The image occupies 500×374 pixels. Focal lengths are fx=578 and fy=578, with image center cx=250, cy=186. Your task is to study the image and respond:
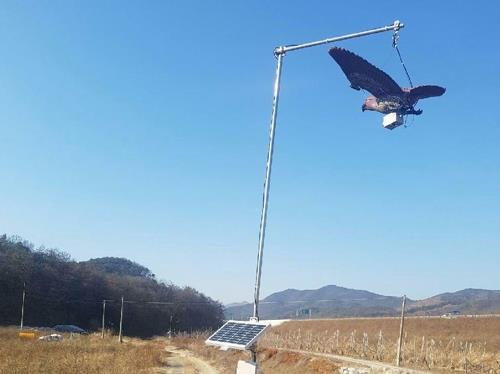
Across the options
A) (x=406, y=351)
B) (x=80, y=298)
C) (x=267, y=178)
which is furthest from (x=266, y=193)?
(x=80, y=298)

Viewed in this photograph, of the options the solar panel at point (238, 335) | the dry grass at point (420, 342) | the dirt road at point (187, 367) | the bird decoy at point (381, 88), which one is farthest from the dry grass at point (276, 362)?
the bird decoy at point (381, 88)

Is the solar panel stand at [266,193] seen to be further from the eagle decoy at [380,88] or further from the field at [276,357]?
the field at [276,357]

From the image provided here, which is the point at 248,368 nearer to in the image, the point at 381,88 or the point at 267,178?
the point at 267,178

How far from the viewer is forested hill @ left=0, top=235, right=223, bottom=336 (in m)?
75.3

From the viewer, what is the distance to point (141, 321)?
296 feet

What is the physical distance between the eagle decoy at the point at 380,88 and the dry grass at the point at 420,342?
60.9ft

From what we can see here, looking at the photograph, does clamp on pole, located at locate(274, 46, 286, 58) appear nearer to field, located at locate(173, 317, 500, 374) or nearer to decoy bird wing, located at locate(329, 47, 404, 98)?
decoy bird wing, located at locate(329, 47, 404, 98)

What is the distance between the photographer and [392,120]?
24.2 ft

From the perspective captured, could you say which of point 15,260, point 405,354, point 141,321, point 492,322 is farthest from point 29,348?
point 141,321

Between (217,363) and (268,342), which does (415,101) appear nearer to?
(217,363)

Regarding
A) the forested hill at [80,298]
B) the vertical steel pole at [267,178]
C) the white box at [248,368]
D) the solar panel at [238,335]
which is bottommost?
the forested hill at [80,298]

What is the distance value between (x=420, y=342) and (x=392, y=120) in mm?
35031

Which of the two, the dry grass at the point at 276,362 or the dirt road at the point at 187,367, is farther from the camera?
the dirt road at the point at 187,367

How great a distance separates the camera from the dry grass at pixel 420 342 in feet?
81.5
